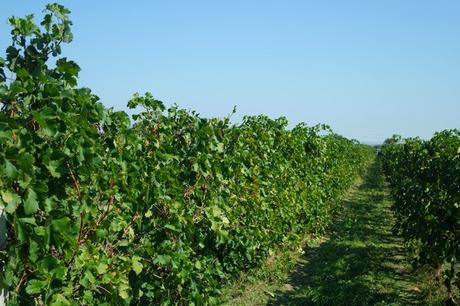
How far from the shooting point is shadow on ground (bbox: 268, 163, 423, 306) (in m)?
7.39

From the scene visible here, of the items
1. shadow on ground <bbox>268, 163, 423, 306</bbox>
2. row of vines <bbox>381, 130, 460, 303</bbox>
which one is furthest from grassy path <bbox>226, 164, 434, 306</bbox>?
row of vines <bbox>381, 130, 460, 303</bbox>

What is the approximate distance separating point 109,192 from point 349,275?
634cm

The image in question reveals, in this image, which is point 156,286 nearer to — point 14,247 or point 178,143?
point 178,143

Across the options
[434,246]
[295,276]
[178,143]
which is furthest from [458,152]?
[178,143]

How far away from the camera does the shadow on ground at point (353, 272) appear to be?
24.2 ft

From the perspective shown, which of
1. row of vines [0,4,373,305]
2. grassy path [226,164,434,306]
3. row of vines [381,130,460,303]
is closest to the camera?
row of vines [0,4,373,305]

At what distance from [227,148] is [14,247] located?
427 centimetres

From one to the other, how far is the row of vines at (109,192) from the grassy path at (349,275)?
0.84m

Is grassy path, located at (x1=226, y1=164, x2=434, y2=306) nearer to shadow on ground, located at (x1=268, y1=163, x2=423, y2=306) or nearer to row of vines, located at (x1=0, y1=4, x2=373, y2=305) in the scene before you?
shadow on ground, located at (x1=268, y1=163, x2=423, y2=306)

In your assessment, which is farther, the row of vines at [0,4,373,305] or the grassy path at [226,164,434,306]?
the grassy path at [226,164,434,306]

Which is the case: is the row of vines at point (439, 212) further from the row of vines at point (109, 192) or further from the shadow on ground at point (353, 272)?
the row of vines at point (109, 192)

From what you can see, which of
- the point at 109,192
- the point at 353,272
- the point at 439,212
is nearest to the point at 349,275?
the point at 353,272

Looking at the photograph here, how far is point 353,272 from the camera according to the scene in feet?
29.0

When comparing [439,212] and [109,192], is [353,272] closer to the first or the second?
[439,212]
